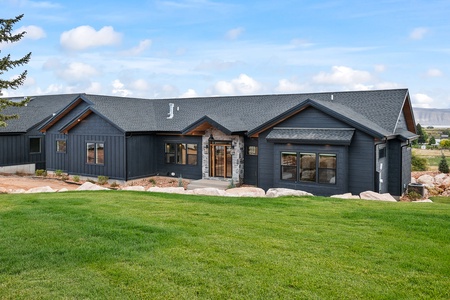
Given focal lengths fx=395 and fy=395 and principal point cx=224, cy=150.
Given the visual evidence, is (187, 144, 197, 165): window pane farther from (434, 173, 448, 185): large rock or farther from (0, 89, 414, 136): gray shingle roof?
(434, 173, 448, 185): large rock

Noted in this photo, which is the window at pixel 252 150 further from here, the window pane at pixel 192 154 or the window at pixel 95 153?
the window at pixel 95 153

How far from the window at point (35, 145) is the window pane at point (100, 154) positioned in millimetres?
7136

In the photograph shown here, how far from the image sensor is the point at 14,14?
10.2 meters

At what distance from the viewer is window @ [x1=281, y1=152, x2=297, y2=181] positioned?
16.2 metres

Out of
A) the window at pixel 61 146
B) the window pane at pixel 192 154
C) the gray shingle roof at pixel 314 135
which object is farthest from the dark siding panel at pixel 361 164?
the window at pixel 61 146

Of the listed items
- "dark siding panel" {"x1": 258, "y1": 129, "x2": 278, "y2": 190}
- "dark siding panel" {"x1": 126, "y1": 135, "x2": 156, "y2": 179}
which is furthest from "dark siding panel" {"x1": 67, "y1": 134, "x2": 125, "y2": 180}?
"dark siding panel" {"x1": 258, "y1": 129, "x2": 278, "y2": 190}

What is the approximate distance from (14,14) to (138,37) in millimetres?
10206

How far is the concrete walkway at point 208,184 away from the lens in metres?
18.5

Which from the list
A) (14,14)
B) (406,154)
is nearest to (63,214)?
(14,14)

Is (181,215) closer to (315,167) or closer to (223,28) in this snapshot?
(315,167)

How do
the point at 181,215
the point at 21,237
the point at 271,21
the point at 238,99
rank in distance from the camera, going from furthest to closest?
the point at 238,99 < the point at 271,21 < the point at 181,215 < the point at 21,237

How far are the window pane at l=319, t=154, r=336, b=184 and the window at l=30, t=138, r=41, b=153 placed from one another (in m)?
19.3

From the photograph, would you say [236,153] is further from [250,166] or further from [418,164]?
[418,164]

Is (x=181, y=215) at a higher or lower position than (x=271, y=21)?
lower
